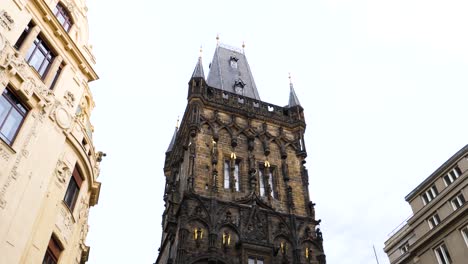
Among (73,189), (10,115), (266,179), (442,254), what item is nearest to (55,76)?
(10,115)

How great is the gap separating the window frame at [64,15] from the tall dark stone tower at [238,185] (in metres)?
15.5

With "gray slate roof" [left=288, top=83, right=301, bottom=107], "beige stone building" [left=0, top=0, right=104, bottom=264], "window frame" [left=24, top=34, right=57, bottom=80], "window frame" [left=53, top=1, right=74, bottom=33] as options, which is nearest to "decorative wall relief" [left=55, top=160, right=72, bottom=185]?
"beige stone building" [left=0, top=0, right=104, bottom=264]

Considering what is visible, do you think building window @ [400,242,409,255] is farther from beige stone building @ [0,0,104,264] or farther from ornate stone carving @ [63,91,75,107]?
ornate stone carving @ [63,91,75,107]

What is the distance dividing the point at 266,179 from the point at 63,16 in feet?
71.1

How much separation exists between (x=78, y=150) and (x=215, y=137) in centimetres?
1994

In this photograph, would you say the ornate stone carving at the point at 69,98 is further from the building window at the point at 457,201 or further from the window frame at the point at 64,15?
the building window at the point at 457,201

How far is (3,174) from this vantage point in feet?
47.3

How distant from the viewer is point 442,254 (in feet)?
109

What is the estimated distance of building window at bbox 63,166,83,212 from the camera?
1908 centimetres

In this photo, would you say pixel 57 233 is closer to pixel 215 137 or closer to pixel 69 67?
pixel 69 67

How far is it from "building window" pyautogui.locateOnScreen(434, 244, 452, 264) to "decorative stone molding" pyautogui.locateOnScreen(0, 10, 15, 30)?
30494mm

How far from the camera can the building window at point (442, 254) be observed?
1283 inches

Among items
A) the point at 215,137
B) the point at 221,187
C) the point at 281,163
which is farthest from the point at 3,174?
the point at 281,163

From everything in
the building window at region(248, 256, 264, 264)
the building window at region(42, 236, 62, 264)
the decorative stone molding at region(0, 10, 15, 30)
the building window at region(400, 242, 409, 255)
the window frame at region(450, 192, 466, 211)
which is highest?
the window frame at region(450, 192, 466, 211)
